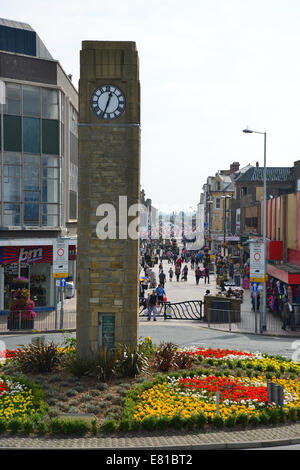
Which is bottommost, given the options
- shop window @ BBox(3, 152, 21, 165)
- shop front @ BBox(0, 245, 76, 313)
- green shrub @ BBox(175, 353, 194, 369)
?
green shrub @ BBox(175, 353, 194, 369)

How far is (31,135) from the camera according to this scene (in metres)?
30.5

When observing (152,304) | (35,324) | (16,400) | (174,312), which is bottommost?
(35,324)

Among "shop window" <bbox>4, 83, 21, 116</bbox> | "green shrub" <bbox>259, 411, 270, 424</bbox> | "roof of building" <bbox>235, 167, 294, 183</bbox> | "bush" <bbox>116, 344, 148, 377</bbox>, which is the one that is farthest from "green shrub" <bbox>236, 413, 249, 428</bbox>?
"roof of building" <bbox>235, 167, 294, 183</bbox>

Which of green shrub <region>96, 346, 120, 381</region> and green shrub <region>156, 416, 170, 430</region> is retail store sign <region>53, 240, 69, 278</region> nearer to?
green shrub <region>96, 346, 120, 381</region>

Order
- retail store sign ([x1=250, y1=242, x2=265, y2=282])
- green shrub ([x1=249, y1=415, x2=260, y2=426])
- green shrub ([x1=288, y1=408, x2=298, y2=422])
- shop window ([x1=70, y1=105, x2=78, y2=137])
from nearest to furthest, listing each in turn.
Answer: green shrub ([x1=249, y1=415, x2=260, y2=426]), green shrub ([x1=288, y1=408, x2=298, y2=422]), retail store sign ([x1=250, y1=242, x2=265, y2=282]), shop window ([x1=70, y1=105, x2=78, y2=137])

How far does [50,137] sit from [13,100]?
272cm

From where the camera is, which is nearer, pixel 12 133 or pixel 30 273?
Result: pixel 12 133

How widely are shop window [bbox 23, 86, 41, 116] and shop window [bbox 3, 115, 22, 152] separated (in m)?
0.75

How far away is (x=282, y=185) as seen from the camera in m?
79.6

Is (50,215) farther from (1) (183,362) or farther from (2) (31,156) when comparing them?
(1) (183,362)

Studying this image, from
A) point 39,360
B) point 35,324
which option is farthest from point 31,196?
point 39,360

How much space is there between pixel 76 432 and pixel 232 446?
324 centimetres

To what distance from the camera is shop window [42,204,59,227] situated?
102ft

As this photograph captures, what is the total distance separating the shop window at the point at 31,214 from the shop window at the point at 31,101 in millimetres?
4869
